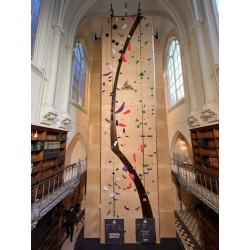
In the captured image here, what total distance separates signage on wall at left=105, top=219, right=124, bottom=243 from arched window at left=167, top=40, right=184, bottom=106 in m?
5.90

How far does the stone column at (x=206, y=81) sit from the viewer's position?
3702mm

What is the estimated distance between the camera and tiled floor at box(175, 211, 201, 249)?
4.31m

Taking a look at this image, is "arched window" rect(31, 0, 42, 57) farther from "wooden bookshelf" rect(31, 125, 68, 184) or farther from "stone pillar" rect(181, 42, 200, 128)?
"stone pillar" rect(181, 42, 200, 128)

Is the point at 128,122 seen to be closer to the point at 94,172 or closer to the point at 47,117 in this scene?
the point at 94,172

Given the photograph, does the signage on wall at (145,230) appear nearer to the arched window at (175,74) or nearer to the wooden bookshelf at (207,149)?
the wooden bookshelf at (207,149)

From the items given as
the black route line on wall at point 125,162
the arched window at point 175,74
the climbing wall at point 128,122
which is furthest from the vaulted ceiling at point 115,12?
the black route line on wall at point 125,162

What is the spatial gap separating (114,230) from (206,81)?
4.95 meters

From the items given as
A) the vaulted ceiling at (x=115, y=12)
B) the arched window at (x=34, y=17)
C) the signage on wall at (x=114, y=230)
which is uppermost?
the vaulted ceiling at (x=115, y=12)

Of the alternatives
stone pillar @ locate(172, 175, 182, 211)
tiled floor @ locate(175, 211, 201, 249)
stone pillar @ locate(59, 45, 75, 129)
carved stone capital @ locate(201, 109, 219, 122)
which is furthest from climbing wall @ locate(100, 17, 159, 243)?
stone pillar @ locate(172, 175, 182, 211)

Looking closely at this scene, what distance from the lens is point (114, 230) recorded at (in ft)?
10.0

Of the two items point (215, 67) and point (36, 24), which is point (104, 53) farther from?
point (215, 67)

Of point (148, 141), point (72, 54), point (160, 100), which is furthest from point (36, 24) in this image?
point (148, 141)

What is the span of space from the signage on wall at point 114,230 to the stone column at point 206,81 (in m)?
3.90

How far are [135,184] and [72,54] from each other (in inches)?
222
